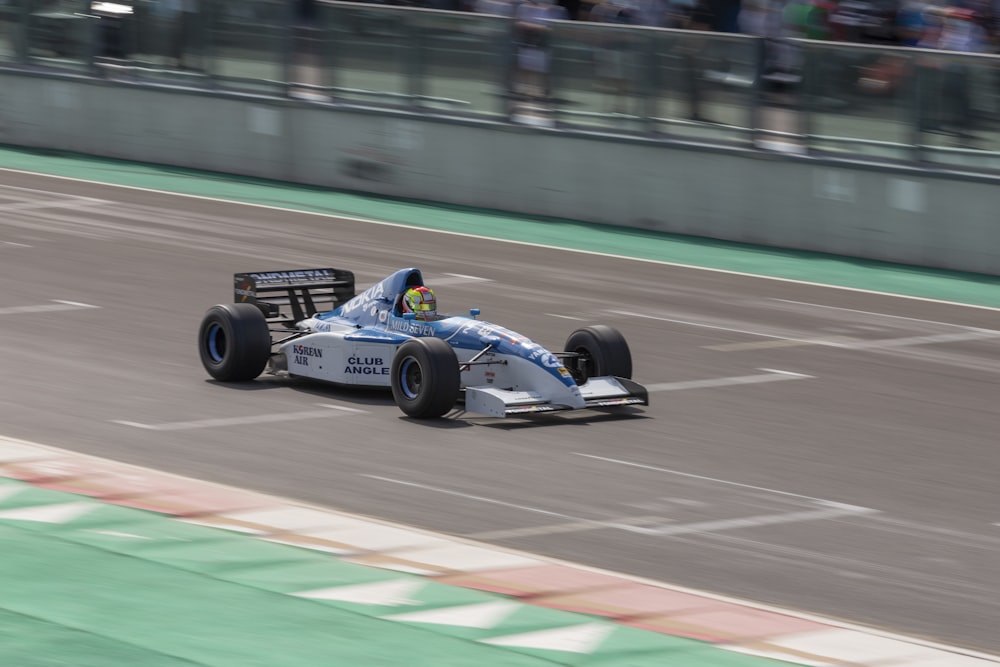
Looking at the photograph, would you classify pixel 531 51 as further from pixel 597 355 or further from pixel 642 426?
pixel 642 426

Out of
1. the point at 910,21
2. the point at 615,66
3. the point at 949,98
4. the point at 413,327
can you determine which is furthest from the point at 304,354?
the point at 910,21

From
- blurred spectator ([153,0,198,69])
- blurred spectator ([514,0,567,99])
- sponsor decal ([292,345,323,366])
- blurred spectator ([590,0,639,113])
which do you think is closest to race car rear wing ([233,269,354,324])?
sponsor decal ([292,345,323,366])

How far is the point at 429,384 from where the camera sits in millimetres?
11844

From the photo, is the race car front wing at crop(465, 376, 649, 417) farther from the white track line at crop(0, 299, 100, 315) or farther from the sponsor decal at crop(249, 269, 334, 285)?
the white track line at crop(0, 299, 100, 315)

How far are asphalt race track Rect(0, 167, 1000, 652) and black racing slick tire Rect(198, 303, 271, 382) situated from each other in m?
0.15

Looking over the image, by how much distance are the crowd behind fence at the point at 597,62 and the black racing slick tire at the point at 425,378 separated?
10.1m

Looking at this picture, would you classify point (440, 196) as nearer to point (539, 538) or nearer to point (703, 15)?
point (703, 15)

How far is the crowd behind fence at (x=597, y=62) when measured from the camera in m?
20.7

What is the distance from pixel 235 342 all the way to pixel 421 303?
147cm

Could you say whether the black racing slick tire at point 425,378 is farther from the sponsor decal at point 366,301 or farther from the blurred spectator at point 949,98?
the blurred spectator at point 949,98

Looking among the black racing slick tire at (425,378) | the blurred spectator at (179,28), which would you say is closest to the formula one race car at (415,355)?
the black racing slick tire at (425,378)

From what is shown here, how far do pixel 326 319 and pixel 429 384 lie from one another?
1709 mm

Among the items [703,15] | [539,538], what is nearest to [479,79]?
[703,15]

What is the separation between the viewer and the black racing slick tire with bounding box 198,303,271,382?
13.0 metres
